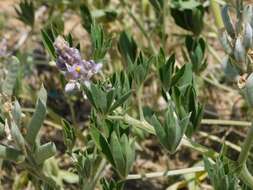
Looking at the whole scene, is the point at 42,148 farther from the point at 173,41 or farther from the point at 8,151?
the point at 173,41

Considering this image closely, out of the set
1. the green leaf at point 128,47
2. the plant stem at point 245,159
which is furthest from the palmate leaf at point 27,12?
the plant stem at point 245,159

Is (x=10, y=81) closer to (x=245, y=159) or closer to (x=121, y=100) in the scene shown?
(x=121, y=100)

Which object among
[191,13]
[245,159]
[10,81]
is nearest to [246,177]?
[245,159]

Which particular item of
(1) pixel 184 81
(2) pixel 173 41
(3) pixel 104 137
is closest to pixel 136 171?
(2) pixel 173 41

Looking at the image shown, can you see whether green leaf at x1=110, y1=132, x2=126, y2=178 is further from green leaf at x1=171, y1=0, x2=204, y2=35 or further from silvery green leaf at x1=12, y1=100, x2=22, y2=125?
green leaf at x1=171, y1=0, x2=204, y2=35

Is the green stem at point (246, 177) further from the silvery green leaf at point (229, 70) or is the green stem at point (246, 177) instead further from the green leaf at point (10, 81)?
the green leaf at point (10, 81)
